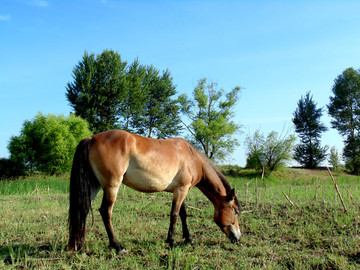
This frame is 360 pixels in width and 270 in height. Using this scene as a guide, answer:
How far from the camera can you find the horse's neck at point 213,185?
16.5 feet

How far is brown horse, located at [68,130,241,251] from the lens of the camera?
396cm

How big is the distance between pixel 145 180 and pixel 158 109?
2856cm

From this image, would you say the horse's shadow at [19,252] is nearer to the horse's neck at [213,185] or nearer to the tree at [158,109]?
the horse's neck at [213,185]

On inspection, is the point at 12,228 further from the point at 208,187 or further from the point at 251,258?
the point at 251,258

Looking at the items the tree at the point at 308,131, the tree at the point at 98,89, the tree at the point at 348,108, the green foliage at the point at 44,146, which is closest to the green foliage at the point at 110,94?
the tree at the point at 98,89

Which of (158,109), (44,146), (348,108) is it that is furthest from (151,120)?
(348,108)

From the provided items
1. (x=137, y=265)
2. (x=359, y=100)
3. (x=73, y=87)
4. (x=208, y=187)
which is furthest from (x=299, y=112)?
(x=137, y=265)

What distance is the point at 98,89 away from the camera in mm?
26703

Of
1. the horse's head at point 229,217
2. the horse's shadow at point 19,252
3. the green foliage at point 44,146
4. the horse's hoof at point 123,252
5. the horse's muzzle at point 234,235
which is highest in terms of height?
the green foliage at point 44,146

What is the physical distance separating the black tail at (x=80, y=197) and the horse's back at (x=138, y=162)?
0.41 ft

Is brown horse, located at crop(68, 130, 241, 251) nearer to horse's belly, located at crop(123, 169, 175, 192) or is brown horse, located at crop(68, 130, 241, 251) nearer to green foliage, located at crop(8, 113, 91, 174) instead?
horse's belly, located at crop(123, 169, 175, 192)

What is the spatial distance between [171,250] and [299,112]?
101ft

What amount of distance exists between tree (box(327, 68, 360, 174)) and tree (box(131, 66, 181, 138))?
18.4m

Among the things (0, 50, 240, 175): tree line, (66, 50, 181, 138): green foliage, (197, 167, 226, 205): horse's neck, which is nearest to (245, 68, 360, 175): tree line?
(0, 50, 240, 175): tree line
